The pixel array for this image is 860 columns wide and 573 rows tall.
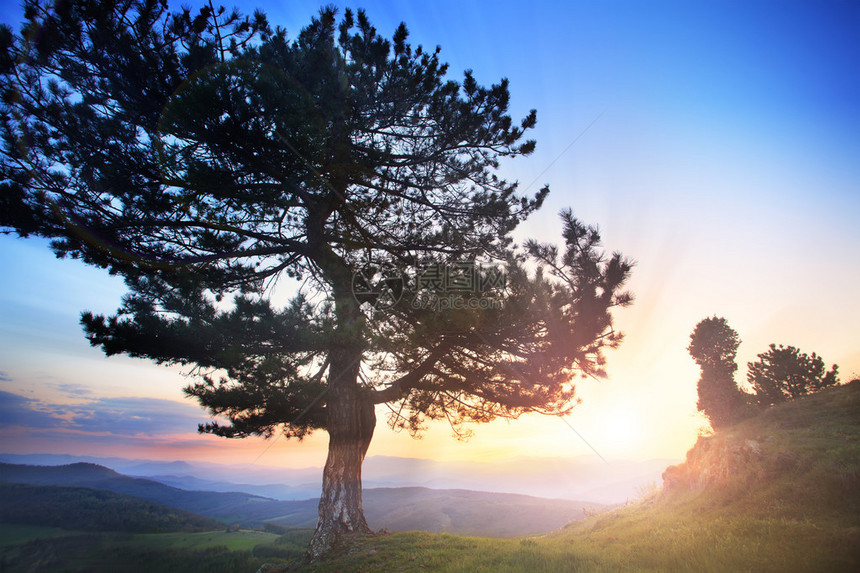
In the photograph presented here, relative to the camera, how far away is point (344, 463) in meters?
8.10

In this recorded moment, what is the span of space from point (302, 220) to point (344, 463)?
6675mm

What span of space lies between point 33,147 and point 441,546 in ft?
36.7

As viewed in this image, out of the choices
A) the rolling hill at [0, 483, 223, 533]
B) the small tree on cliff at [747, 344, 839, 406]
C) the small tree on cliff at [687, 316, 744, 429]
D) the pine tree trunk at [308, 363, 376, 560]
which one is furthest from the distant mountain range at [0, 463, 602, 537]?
the small tree on cliff at [747, 344, 839, 406]

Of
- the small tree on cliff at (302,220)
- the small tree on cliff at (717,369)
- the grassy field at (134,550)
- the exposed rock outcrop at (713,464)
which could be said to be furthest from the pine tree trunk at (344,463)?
the small tree on cliff at (717,369)

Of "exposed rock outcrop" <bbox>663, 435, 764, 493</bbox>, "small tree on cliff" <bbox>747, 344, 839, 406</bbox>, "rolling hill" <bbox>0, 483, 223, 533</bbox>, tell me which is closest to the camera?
"exposed rock outcrop" <bbox>663, 435, 764, 493</bbox>

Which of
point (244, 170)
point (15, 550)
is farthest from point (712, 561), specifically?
point (15, 550)

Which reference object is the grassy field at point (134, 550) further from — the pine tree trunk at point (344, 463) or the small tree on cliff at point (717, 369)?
the small tree on cliff at point (717, 369)

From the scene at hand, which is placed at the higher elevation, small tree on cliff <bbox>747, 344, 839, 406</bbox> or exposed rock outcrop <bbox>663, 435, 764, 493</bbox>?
small tree on cliff <bbox>747, 344, 839, 406</bbox>

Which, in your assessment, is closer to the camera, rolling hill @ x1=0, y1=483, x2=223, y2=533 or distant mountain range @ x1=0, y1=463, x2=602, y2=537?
distant mountain range @ x1=0, y1=463, x2=602, y2=537

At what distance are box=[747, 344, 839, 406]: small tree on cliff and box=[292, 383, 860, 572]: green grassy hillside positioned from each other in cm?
1396

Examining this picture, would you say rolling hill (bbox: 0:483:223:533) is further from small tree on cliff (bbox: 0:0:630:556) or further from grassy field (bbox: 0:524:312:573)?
small tree on cliff (bbox: 0:0:630:556)

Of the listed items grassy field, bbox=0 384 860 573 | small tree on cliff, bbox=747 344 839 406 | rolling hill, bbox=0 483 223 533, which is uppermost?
small tree on cliff, bbox=747 344 839 406

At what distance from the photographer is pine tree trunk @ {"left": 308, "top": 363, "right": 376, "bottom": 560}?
7543 millimetres

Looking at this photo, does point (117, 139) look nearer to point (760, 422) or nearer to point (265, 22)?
point (265, 22)
